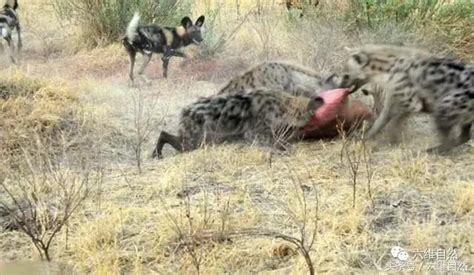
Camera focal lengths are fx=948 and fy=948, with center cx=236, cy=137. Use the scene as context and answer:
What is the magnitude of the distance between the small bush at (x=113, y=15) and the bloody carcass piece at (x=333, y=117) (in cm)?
445

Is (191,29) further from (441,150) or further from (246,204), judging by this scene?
(246,204)

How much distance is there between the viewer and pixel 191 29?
11.1 m

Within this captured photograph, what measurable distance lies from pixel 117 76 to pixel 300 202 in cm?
498

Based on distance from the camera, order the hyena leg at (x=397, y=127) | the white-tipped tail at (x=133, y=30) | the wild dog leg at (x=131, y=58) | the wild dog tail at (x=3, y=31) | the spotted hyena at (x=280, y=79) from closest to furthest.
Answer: the hyena leg at (x=397, y=127) → the spotted hyena at (x=280, y=79) → the wild dog leg at (x=131, y=58) → the white-tipped tail at (x=133, y=30) → the wild dog tail at (x=3, y=31)

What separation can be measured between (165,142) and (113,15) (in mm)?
4261

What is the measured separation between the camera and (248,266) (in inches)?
210

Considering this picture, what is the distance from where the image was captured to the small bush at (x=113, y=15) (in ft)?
38.3

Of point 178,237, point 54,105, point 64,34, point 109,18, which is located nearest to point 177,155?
point 54,105

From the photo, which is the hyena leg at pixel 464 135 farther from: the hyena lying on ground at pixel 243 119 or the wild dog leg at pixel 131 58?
the wild dog leg at pixel 131 58

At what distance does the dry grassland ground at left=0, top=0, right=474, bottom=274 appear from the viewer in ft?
17.7

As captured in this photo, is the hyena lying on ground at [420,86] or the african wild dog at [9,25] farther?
the african wild dog at [9,25]

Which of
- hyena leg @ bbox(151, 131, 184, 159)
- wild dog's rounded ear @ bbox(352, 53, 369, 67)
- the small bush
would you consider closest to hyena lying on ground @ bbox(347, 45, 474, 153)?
wild dog's rounded ear @ bbox(352, 53, 369, 67)

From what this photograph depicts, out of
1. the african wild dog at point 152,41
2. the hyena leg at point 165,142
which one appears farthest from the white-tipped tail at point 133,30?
the hyena leg at point 165,142

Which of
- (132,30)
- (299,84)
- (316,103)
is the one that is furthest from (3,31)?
(316,103)
